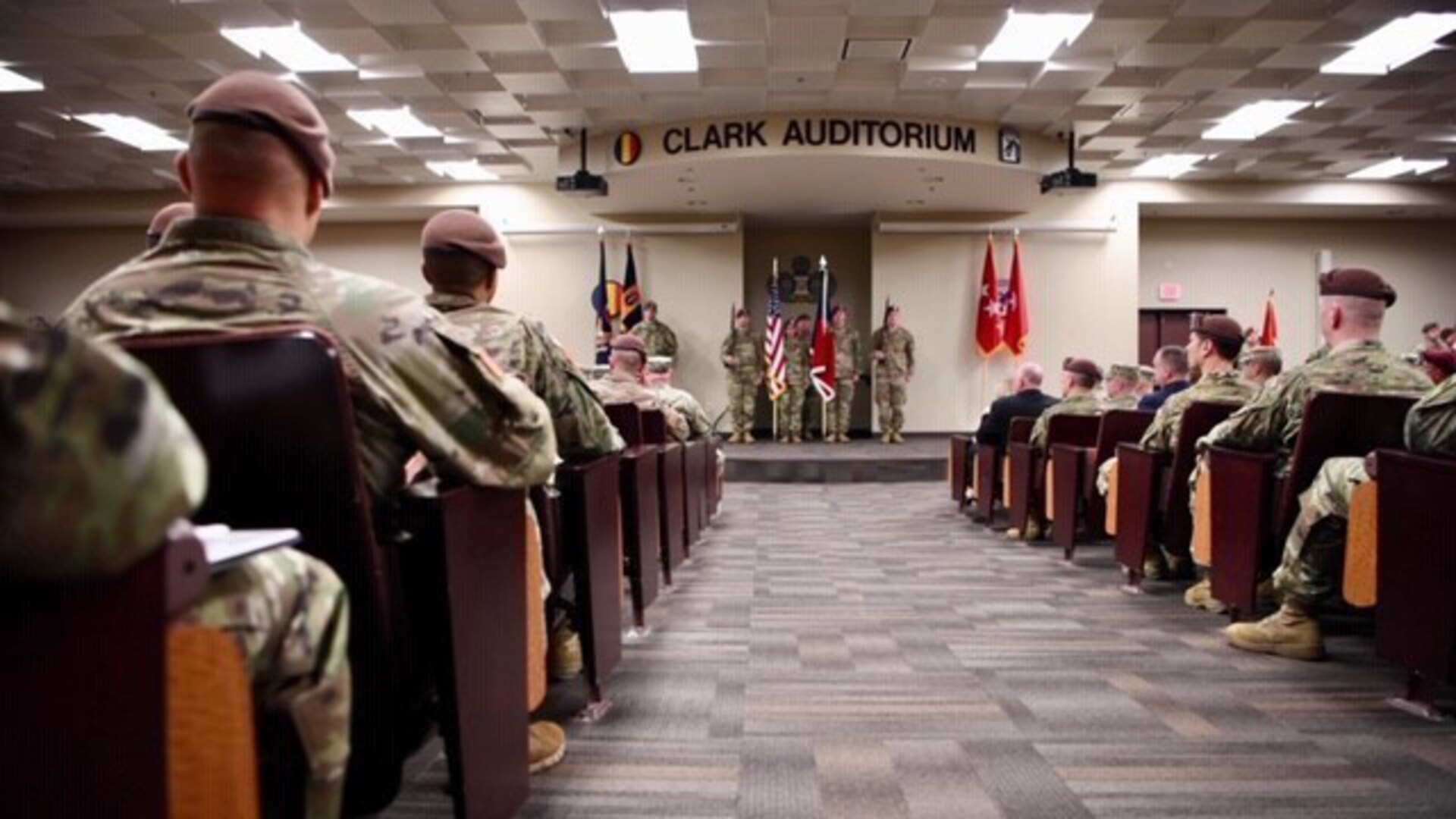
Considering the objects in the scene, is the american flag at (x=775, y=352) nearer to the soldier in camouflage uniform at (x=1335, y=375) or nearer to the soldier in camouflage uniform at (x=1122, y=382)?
the soldier in camouflage uniform at (x=1122, y=382)

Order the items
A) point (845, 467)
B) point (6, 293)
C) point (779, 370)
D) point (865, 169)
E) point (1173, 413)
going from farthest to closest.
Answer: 1. point (6, 293)
2. point (779, 370)
3. point (865, 169)
4. point (845, 467)
5. point (1173, 413)

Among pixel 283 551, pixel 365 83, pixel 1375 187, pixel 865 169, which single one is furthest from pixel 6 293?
pixel 1375 187

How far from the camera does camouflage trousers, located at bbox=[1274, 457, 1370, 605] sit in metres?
2.51

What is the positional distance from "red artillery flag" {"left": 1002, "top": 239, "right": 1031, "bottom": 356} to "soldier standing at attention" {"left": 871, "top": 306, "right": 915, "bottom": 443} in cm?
118

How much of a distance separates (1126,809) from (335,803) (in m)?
1.46

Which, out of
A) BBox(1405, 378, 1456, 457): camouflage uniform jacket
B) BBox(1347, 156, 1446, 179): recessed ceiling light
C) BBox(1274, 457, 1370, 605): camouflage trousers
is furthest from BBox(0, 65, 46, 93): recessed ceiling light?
BBox(1347, 156, 1446, 179): recessed ceiling light

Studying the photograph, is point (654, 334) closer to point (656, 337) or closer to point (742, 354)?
point (656, 337)

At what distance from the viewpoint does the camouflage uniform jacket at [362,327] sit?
1.18 meters

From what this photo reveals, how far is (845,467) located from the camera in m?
8.45

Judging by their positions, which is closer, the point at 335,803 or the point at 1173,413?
the point at 335,803

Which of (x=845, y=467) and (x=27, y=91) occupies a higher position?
(x=27, y=91)

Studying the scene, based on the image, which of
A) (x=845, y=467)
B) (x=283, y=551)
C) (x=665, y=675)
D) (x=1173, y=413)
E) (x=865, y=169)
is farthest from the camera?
(x=865, y=169)

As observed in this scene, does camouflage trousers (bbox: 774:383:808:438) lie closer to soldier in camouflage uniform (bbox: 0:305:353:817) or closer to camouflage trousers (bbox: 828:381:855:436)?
camouflage trousers (bbox: 828:381:855:436)

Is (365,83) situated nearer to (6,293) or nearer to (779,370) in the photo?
(779,370)
